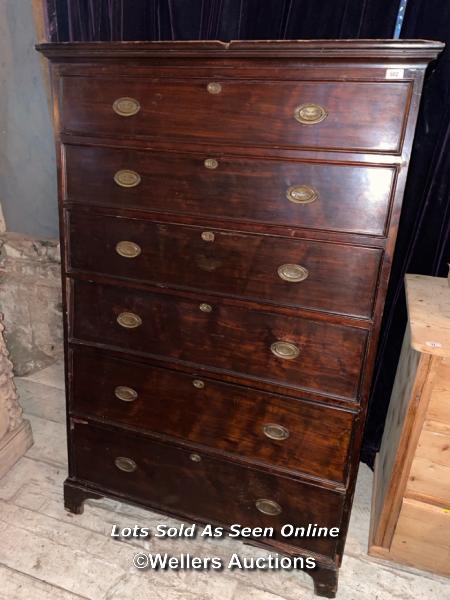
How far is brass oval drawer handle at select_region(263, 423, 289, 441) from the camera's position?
163 centimetres

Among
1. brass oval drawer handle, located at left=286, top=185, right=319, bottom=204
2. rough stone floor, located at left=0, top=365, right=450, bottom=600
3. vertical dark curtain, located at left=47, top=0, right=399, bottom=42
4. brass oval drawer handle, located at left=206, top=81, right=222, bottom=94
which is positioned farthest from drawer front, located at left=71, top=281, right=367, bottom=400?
vertical dark curtain, located at left=47, top=0, right=399, bottom=42

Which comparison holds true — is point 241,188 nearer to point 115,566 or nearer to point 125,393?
point 125,393

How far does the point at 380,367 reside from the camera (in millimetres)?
2299

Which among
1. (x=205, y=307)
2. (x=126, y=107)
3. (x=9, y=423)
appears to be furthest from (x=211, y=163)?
(x=9, y=423)

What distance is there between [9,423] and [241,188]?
1.84 meters

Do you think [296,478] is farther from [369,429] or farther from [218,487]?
[369,429]

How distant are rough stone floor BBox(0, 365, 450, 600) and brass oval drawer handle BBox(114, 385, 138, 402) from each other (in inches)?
27.8

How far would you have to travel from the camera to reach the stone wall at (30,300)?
8.58 feet

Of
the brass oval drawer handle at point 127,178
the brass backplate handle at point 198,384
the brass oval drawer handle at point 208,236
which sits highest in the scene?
the brass oval drawer handle at point 127,178

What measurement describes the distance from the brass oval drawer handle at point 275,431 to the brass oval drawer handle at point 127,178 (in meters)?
0.99

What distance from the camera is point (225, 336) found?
1.59 metres

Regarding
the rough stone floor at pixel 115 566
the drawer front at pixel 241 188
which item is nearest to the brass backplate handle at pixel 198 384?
the drawer front at pixel 241 188

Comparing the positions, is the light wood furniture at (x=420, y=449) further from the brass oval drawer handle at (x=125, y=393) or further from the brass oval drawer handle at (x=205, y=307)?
the brass oval drawer handle at (x=125, y=393)

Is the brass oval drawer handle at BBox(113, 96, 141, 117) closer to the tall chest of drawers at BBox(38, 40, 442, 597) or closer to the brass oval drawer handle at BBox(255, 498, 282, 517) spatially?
the tall chest of drawers at BBox(38, 40, 442, 597)
